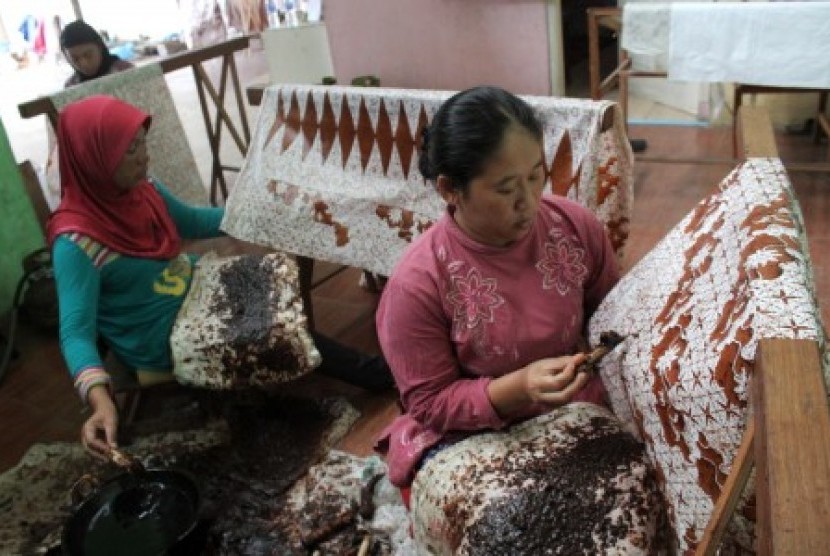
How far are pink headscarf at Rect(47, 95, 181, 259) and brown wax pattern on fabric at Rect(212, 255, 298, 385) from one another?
345mm

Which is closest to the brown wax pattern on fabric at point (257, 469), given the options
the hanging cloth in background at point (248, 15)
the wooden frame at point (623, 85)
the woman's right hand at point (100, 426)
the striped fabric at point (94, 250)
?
the woman's right hand at point (100, 426)

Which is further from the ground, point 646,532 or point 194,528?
point 646,532

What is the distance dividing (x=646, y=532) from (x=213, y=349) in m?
1.35

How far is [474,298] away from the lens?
1269 millimetres

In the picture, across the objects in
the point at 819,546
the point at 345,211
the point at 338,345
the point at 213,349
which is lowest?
the point at 338,345

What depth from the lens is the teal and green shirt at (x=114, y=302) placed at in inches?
72.9

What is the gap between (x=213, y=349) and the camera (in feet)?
6.47

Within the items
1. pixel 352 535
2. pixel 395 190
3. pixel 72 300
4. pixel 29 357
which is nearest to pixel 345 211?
pixel 395 190

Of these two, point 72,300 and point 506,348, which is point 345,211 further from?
point 506,348

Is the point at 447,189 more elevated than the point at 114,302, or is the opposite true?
the point at 447,189

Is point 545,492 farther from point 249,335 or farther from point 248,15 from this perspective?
point 248,15

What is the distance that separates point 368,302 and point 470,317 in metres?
1.85

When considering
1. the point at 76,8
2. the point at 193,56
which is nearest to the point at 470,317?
the point at 193,56

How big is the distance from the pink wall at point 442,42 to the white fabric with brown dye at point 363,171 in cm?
84
